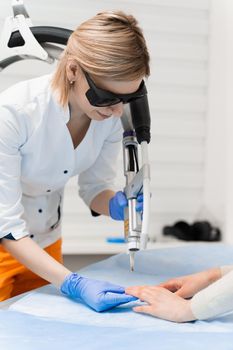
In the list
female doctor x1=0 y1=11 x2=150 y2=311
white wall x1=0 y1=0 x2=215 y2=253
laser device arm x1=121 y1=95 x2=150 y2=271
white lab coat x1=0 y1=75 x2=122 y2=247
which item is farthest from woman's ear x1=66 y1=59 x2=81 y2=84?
white wall x1=0 y1=0 x2=215 y2=253

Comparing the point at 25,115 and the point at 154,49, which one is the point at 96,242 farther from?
the point at 25,115

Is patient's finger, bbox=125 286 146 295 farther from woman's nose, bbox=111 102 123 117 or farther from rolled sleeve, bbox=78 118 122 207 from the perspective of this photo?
rolled sleeve, bbox=78 118 122 207

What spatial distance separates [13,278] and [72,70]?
0.79m

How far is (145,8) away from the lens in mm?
3227

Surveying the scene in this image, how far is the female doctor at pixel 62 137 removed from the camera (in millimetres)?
1646

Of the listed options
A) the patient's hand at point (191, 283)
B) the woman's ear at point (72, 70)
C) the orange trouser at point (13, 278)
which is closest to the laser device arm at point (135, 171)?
the patient's hand at point (191, 283)

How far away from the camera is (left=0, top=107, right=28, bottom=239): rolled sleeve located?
1764 mm

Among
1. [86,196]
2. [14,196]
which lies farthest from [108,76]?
[86,196]

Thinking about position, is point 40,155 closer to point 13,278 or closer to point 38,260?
point 38,260

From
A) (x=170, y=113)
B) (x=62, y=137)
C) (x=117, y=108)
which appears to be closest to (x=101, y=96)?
(x=117, y=108)

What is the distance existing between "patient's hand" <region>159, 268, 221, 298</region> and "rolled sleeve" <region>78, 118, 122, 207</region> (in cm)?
63

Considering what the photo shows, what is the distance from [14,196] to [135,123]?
18.5 inches

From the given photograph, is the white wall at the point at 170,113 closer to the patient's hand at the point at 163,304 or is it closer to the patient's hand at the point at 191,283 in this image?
the patient's hand at the point at 191,283

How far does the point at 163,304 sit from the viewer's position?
1.51 meters
